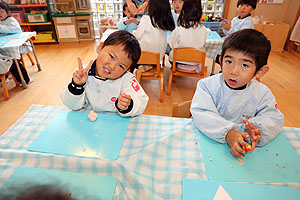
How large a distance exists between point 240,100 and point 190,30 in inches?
58.3

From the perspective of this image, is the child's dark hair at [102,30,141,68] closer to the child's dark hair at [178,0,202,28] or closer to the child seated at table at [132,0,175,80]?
the child seated at table at [132,0,175,80]

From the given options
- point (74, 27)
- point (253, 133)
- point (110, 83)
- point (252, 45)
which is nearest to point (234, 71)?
point (252, 45)

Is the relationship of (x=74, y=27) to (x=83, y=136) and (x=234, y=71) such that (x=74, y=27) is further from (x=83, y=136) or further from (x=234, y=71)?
(x=234, y=71)

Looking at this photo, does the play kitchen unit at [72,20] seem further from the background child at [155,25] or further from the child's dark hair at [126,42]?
the child's dark hair at [126,42]

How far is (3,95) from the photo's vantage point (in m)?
2.42

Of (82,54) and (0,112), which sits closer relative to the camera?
(0,112)

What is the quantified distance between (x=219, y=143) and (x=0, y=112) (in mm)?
2281

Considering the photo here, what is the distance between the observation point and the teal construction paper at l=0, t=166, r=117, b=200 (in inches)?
22.6

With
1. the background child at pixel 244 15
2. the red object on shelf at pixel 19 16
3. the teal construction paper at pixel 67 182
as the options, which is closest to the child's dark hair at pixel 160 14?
the background child at pixel 244 15

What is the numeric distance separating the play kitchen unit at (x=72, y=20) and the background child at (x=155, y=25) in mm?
2415

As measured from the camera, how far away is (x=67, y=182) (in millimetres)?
603

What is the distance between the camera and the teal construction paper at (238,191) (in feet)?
1.96

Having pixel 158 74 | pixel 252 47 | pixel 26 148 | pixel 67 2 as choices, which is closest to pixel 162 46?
pixel 158 74

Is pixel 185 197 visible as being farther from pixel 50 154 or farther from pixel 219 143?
pixel 50 154
